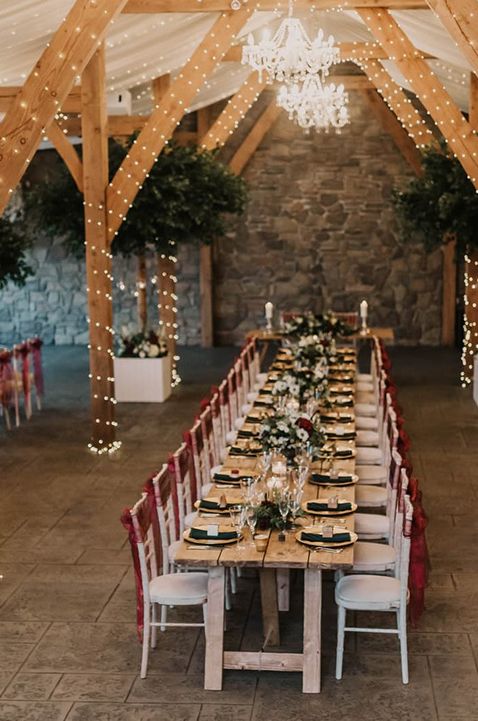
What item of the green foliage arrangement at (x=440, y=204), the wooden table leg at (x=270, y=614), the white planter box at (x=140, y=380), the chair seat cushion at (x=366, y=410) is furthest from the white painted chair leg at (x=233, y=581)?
the green foliage arrangement at (x=440, y=204)

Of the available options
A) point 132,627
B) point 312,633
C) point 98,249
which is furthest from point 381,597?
point 98,249

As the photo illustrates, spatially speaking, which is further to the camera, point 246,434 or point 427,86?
point 427,86

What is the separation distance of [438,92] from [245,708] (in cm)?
701

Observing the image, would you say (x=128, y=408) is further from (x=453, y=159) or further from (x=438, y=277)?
(x=438, y=277)

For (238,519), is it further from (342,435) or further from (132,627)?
(342,435)

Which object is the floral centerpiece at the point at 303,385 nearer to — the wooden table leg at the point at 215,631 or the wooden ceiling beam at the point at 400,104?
the wooden table leg at the point at 215,631

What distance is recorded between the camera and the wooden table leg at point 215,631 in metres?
5.75

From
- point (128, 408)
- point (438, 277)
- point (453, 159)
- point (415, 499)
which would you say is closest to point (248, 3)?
point (453, 159)

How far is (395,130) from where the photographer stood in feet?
58.1

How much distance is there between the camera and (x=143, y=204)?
498 inches

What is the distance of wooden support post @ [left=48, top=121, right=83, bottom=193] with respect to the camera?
35.9ft

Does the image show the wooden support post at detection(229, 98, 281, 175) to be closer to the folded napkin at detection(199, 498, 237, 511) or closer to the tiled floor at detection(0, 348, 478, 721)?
the tiled floor at detection(0, 348, 478, 721)

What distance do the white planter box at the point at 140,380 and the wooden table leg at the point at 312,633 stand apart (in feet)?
26.3

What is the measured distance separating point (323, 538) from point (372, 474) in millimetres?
2614
